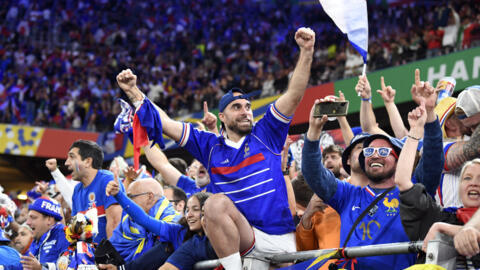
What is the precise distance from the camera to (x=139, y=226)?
548cm

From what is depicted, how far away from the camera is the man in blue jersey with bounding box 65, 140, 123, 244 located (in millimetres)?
5918

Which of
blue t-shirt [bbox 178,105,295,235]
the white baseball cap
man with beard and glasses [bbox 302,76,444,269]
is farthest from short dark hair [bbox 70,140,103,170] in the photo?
the white baseball cap

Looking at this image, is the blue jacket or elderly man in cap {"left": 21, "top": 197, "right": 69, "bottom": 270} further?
elderly man in cap {"left": 21, "top": 197, "right": 69, "bottom": 270}

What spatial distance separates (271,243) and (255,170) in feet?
1.53

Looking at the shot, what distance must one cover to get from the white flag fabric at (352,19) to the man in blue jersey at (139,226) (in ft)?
6.83

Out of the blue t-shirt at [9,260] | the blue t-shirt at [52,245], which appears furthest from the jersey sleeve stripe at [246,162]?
the blue t-shirt at [9,260]

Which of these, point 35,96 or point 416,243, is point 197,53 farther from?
point 416,243

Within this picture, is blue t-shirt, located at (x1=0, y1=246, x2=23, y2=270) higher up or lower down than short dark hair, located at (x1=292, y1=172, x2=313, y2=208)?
lower down

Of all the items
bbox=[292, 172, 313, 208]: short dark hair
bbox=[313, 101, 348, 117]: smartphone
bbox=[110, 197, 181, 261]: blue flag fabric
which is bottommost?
bbox=[110, 197, 181, 261]: blue flag fabric

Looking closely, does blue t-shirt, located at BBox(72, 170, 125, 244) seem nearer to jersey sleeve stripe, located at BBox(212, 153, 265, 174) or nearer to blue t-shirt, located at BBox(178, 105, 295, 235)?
blue t-shirt, located at BBox(178, 105, 295, 235)

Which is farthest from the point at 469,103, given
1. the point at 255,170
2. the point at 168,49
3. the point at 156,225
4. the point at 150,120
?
the point at 168,49

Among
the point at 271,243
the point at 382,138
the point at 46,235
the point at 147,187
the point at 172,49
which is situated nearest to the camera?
the point at 382,138

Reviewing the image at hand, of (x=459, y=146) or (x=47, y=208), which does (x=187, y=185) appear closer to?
(x=47, y=208)

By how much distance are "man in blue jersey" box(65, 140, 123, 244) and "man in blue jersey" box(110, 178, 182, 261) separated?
26cm
